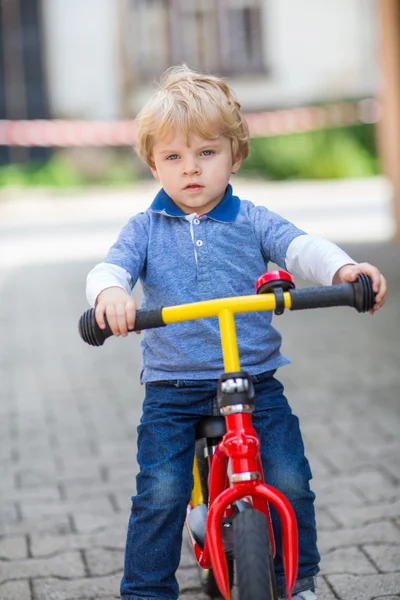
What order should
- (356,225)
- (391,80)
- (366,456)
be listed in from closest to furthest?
(366,456), (391,80), (356,225)

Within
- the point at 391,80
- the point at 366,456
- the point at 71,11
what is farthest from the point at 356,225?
A: the point at 71,11

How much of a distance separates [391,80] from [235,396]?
821 cm

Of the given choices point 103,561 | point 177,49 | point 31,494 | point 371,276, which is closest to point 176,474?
point 371,276

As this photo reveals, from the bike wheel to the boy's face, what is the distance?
2.74 ft

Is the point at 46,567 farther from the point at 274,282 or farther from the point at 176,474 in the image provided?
the point at 274,282

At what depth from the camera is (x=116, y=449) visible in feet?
15.5

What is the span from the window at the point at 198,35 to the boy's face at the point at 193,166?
1785cm

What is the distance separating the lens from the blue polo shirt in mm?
2674

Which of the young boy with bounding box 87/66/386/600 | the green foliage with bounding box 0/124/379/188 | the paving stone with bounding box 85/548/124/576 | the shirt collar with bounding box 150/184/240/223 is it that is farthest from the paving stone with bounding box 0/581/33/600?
the green foliage with bounding box 0/124/379/188

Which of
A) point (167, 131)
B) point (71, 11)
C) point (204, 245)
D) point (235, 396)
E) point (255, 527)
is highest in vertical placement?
point (71, 11)

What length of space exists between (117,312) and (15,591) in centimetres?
131

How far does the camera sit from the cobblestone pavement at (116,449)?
3.37m

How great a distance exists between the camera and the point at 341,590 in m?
3.17

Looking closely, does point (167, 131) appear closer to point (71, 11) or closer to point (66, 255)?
point (66, 255)
